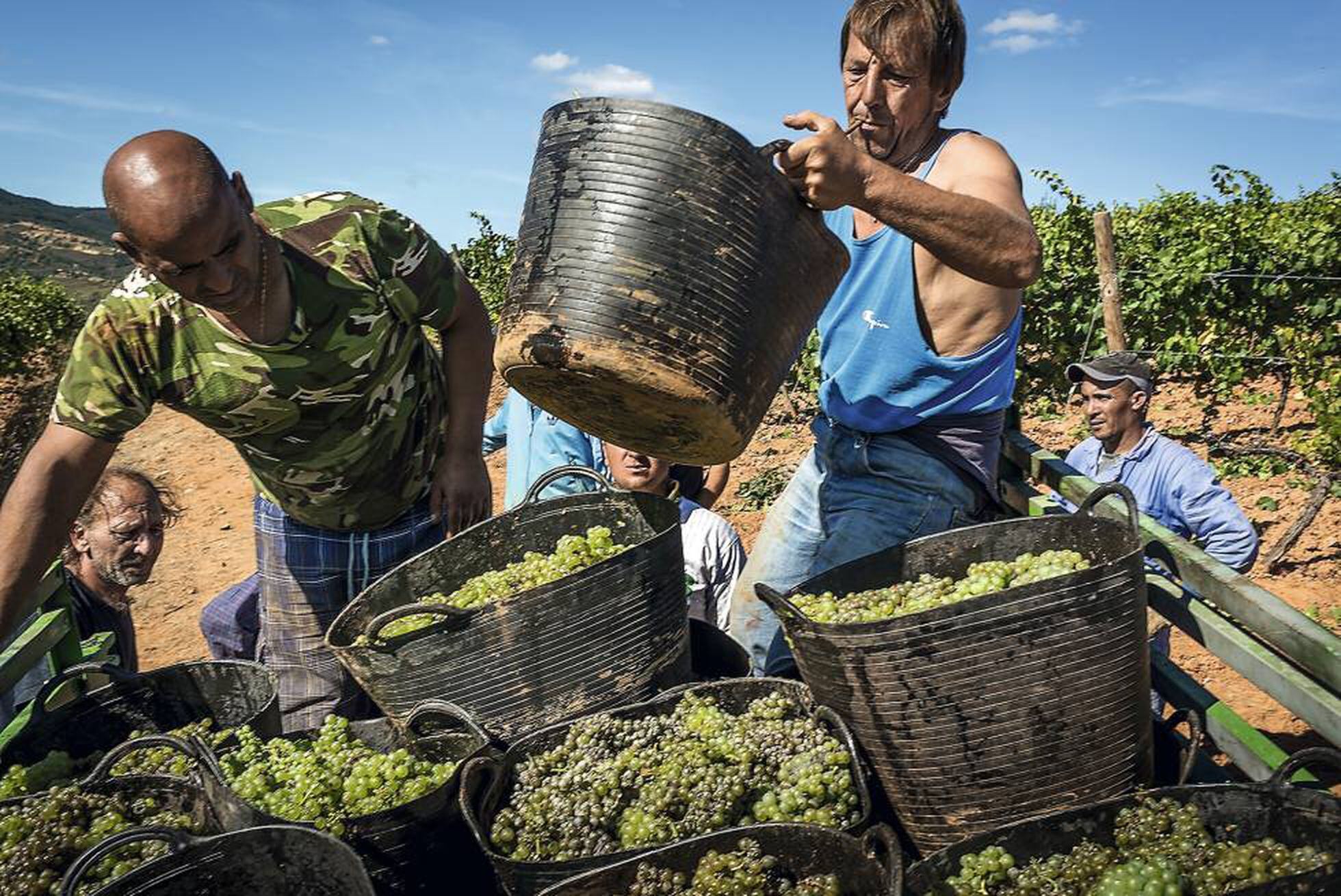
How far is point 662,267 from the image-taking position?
6.56ft

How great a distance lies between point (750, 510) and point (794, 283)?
7428 millimetres

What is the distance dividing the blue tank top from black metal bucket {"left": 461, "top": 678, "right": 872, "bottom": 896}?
862 mm

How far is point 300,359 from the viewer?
284 centimetres

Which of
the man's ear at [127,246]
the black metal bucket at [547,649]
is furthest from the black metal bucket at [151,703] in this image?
the man's ear at [127,246]

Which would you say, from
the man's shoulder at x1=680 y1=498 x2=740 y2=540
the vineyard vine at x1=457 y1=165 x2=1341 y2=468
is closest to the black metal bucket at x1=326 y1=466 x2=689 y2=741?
the man's shoulder at x1=680 y1=498 x2=740 y2=540

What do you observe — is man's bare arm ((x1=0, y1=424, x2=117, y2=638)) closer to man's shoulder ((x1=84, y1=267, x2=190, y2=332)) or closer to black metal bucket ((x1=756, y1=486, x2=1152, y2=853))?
man's shoulder ((x1=84, y1=267, x2=190, y2=332))

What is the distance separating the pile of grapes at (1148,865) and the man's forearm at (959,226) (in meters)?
1.14

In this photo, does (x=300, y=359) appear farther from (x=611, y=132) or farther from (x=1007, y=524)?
(x=1007, y=524)

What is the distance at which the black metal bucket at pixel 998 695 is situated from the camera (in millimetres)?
1896

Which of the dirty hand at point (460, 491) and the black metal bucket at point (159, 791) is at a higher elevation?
the dirty hand at point (460, 491)

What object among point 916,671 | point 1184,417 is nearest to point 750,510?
point 1184,417

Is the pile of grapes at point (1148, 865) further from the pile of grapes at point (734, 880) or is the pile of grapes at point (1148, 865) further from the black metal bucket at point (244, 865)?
the black metal bucket at point (244, 865)

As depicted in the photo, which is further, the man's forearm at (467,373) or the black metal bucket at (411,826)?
the man's forearm at (467,373)

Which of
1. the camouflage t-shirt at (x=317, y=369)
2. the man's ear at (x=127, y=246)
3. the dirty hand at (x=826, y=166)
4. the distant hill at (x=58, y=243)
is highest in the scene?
the distant hill at (x=58, y=243)
